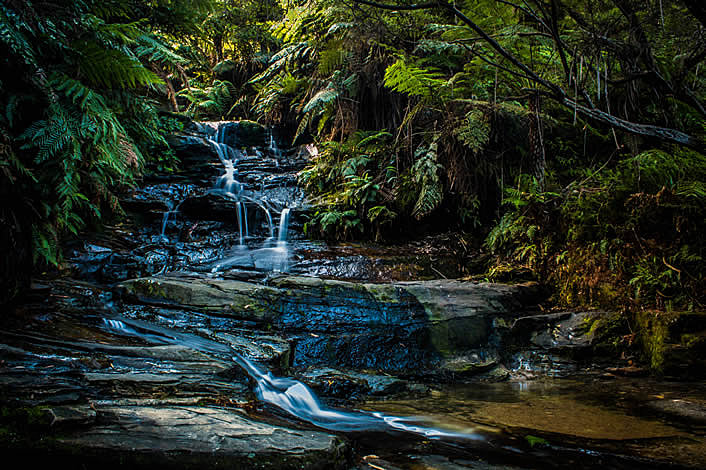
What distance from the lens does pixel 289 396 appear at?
266 cm

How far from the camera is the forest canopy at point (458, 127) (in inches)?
121

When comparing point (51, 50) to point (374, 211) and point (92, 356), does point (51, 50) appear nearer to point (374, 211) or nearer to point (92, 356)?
point (92, 356)

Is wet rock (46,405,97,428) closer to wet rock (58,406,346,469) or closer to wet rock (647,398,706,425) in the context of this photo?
wet rock (58,406,346,469)

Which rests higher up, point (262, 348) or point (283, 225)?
point (283, 225)

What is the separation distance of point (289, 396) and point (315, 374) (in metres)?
0.42

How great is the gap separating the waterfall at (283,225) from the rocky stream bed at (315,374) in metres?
1.05

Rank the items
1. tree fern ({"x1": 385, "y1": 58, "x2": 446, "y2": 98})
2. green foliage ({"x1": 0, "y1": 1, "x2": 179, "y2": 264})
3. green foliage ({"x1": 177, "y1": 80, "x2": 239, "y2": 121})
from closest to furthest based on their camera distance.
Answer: green foliage ({"x1": 0, "y1": 1, "x2": 179, "y2": 264})
tree fern ({"x1": 385, "y1": 58, "x2": 446, "y2": 98})
green foliage ({"x1": 177, "y1": 80, "x2": 239, "y2": 121})

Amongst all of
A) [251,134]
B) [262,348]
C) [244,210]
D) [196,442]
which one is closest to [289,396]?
[262,348]

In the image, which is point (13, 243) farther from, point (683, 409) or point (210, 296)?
point (683, 409)

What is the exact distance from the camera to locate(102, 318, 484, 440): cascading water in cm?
227

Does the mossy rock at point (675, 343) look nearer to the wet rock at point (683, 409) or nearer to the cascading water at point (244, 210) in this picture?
the wet rock at point (683, 409)

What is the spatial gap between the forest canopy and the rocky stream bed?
81 centimetres

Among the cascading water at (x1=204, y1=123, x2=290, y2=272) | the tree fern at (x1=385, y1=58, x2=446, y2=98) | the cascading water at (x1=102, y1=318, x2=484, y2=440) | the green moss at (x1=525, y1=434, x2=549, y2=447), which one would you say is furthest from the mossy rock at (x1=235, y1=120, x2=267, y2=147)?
the green moss at (x1=525, y1=434, x2=549, y2=447)

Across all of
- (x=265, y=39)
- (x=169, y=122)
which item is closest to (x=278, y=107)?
(x=169, y=122)
